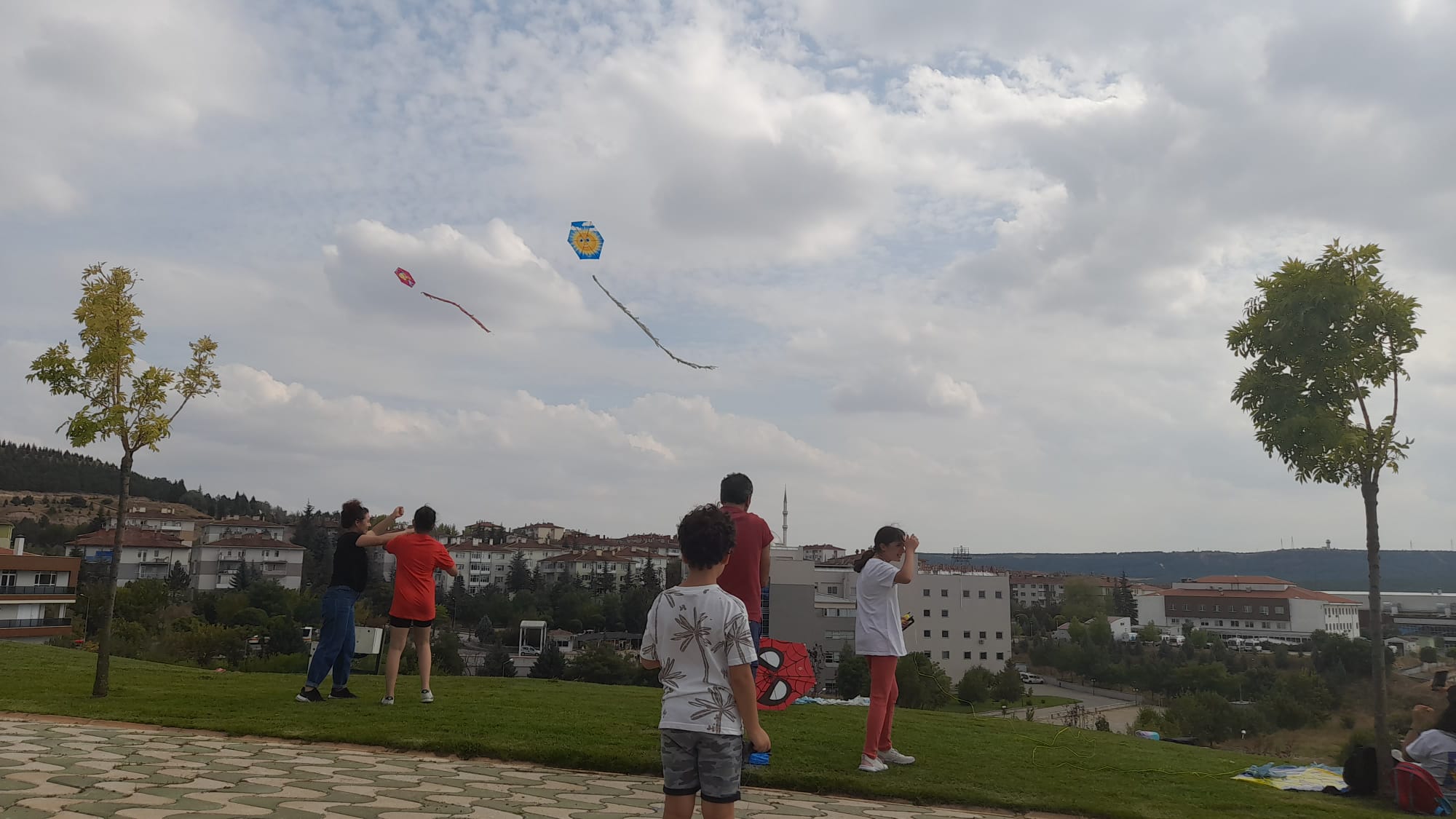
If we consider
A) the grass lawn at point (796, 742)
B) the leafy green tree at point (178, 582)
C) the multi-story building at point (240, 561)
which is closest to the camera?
the grass lawn at point (796, 742)

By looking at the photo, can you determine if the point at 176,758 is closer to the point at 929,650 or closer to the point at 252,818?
the point at 252,818

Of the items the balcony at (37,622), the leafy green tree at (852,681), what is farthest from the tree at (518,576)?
the leafy green tree at (852,681)

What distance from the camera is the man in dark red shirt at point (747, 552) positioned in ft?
19.0

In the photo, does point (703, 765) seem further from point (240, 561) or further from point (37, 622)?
point (240, 561)

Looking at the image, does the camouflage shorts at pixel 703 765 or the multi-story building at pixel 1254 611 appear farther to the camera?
the multi-story building at pixel 1254 611

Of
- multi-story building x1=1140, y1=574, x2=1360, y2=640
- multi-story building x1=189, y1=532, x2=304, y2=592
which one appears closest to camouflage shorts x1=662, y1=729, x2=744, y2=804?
multi-story building x1=189, y1=532, x2=304, y2=592

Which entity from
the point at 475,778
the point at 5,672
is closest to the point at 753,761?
the point at 475,778

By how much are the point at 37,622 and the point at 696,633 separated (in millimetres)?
55977

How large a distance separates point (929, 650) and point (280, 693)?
73.8 meters

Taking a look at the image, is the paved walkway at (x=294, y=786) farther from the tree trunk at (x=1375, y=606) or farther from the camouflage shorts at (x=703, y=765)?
the tree trunk at (x=1375, y=606)

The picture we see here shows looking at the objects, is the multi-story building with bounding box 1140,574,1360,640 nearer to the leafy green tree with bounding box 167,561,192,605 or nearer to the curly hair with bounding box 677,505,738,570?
the leafy green tree with bounding box 167,561,192,605

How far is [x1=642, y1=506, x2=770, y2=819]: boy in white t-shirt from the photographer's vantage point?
3484 millimetres

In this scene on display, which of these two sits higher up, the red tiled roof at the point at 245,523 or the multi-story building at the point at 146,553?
the red tiled roof at the point at 245,523

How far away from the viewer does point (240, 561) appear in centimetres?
9150
